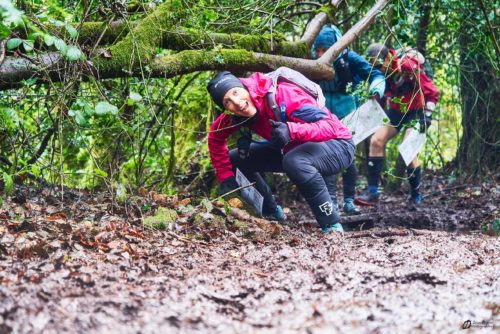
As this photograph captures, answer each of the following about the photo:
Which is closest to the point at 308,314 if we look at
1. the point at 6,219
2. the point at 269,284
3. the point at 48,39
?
the point at 269,284

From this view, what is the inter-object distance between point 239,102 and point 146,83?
679 millimetres

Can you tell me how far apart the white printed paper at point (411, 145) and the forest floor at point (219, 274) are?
5.53 ft

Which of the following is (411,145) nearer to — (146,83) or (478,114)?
(478,114)

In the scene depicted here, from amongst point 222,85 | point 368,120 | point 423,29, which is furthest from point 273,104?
point 423,29

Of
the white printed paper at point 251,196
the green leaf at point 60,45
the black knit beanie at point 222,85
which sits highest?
the green leaf at point 60,45

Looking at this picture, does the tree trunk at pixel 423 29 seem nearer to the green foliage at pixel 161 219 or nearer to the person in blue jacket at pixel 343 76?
the person in blue jacket at pixel 343 76

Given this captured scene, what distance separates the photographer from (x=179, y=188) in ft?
20.8

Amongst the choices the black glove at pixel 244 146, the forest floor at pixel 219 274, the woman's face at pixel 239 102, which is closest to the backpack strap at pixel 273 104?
the woman's face at pixel 239 102

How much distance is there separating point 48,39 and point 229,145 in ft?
12.3

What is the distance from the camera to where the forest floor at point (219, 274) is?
7.06 ft

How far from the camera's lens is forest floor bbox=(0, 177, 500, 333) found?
2.15 meters

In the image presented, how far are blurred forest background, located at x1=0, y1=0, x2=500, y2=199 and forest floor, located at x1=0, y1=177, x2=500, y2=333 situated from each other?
34 centimetres

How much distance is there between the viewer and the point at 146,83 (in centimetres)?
414

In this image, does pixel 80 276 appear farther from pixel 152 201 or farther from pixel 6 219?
pixel 152 201
